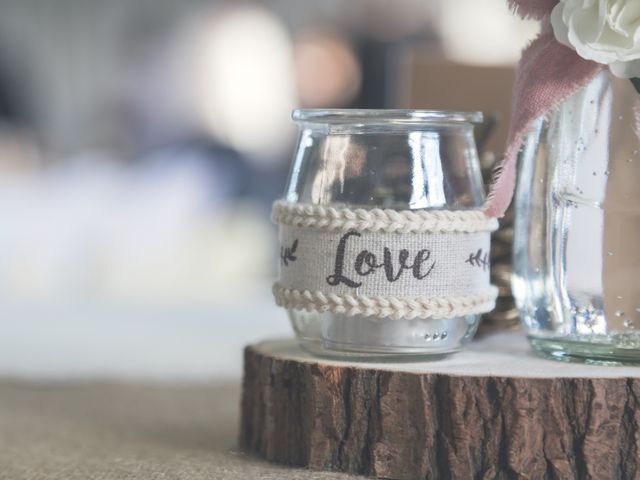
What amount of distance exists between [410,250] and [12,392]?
52 centimetres

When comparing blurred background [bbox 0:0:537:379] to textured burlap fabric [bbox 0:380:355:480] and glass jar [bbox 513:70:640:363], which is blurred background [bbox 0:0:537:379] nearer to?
textured burlap fabric [bbox 0:380:355:480]

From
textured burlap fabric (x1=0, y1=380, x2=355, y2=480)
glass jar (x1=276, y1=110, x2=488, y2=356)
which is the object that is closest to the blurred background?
textured burlap fabric (x1=0, y1=380, x2=355, y2=480)

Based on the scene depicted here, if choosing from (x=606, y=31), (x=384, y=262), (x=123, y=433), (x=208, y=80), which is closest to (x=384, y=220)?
(x=384, y=262)

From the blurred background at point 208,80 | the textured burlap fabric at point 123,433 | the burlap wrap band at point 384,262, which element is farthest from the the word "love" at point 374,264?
the blurred background at point 208,80

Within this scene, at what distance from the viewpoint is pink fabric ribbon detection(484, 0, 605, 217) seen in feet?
1.93

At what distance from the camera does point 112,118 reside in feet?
12.4

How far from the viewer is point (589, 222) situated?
0.60 metres

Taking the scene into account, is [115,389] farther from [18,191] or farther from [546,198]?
[18,191]

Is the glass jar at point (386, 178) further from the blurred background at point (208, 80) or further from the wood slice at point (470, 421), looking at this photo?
the blurred background at point (208, 80)

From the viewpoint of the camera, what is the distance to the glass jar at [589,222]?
0.59 m

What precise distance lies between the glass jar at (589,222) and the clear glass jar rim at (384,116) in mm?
59

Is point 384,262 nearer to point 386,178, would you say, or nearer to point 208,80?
point 386,178

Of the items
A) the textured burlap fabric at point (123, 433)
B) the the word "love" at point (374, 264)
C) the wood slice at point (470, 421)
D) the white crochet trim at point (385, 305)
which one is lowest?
the textured burlap fabric at point (123, 433)

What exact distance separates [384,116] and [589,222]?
0.44 feet
